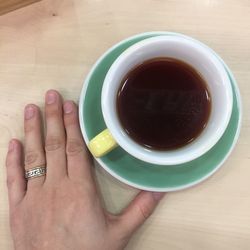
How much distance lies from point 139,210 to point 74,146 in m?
0.15

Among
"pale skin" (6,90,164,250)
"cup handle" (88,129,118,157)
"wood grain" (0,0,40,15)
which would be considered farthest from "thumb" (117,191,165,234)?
"wood grain" (0,0,40,15)

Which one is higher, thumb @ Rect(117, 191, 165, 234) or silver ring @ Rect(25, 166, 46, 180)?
silver ring @ Rect(25, 166, 46, 180)

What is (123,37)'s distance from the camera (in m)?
0.65

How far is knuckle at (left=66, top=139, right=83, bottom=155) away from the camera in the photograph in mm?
644

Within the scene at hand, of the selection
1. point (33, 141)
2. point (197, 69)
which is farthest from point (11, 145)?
point (197, 69)

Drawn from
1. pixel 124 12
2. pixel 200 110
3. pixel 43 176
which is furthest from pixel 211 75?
pixel 43 176

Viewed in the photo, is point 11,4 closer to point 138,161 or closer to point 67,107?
point 67,107

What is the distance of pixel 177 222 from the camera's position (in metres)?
0.63

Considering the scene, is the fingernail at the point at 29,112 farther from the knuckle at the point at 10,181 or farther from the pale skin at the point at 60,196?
the knuckle at the point at 10,181

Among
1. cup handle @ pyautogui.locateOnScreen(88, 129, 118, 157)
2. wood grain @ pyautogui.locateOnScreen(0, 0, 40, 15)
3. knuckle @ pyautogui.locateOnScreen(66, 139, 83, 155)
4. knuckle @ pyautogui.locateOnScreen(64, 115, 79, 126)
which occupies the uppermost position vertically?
wood grain @ pyautogui.locateOnScreen(0, 0, 40, 15)

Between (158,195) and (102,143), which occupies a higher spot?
(102,143)

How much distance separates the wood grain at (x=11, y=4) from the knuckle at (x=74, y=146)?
24cm

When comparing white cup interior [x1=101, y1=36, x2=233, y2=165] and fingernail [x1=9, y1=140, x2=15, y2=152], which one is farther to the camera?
fingernail [x1=9, y1=140, x2=15, y2=152]

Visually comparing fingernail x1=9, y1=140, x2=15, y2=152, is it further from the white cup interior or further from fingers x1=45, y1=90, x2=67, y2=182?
the white cup interior
